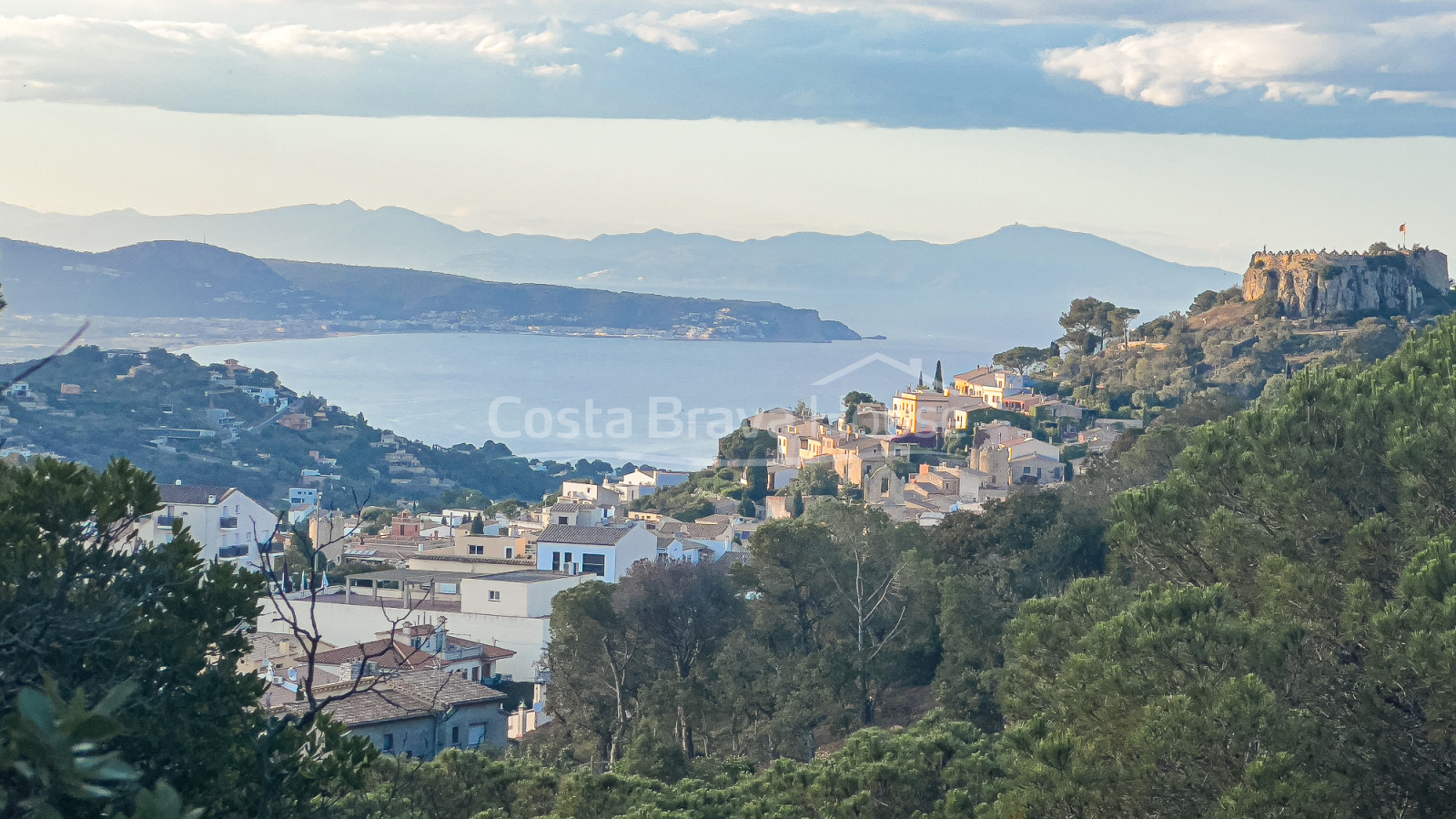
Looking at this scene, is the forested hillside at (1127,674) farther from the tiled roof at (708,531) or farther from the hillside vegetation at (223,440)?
the hillside vegetation at (223,440)

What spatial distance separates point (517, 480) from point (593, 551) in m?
44.4

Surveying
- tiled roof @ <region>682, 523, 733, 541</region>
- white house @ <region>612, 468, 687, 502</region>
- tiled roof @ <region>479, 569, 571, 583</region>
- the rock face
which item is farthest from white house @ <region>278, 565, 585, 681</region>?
the rock face

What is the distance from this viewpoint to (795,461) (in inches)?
1906

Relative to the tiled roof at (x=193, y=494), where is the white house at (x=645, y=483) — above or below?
below

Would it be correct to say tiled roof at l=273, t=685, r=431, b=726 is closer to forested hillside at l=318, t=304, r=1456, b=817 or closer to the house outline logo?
forested hillside at l=318, t=304, r=1456, b=817

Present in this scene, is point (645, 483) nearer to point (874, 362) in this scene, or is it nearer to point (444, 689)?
point (444, 689)

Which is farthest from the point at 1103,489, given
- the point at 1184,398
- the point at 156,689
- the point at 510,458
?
the point at 510,458

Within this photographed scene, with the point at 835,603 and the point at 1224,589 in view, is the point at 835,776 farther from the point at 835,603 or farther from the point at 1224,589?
the point at 835,603

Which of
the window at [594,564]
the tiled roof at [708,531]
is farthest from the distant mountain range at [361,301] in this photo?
the window at [594,564]

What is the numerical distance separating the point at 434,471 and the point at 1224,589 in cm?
6663

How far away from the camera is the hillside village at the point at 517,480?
1884cm

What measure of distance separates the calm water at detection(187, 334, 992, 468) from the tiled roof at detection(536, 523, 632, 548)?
49.9 meters

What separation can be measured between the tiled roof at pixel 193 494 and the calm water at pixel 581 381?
45885mm

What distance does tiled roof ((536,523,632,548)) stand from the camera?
95.2 ft
